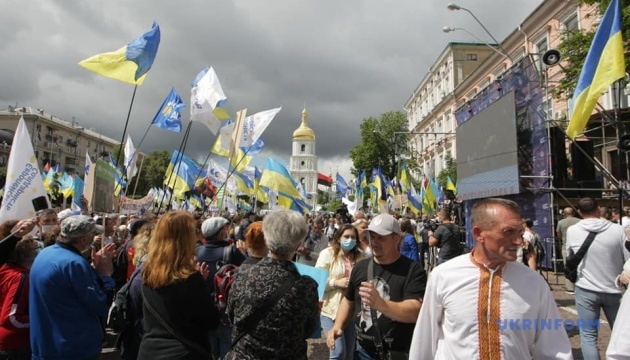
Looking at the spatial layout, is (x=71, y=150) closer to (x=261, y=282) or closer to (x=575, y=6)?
(x=575, y=6)

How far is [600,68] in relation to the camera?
5441mm

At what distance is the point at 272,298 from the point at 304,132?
113324 millimetres

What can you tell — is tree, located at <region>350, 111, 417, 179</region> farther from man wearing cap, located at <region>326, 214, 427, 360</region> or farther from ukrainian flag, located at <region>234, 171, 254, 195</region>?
man wearing cap, located at <region>326, 214, 427, 360</region>

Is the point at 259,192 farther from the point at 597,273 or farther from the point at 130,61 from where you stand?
the point at 597,273

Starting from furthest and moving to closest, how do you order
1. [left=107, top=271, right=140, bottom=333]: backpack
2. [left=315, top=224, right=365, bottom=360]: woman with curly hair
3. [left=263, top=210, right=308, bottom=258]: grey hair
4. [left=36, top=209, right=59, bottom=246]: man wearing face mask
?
[left=36, top=209, right=59, bottom=246]: man wearing face mask → [left=315, top=224, right=365, bottom=360]: woman with curly hair → [left=107, top=271, right=140, bottom=333]: backpack → [left=263, top=210, right=308, bottom=258]: grey hair

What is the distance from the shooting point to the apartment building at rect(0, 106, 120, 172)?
72688mm

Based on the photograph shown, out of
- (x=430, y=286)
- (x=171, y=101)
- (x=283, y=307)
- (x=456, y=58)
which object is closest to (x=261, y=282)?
(x=283, y=307)

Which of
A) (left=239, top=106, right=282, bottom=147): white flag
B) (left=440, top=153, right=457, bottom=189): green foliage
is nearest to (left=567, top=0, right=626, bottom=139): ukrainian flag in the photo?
(left=239, top=106, right=282, bottom=147): white flag

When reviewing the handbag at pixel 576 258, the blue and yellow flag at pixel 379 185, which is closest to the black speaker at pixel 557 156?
the handbag at pixel 576 258

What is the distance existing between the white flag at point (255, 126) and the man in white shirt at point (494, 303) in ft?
29.3

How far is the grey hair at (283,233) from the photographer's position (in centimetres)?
247

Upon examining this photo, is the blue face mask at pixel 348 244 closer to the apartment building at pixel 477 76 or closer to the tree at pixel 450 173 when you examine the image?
the apartment building at pixel 477 76

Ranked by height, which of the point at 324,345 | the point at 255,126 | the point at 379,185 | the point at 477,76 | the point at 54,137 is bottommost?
the point at 324,345

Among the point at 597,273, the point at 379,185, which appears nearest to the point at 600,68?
the point at 597,273
